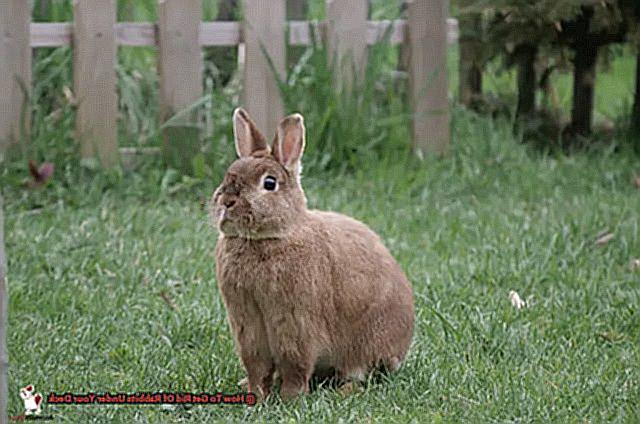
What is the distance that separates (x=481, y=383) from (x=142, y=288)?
1.74 m

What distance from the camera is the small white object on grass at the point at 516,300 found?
16.5 ft

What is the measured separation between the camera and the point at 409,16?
741cm

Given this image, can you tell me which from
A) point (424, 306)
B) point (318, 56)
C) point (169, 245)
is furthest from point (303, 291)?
point (318, 56)

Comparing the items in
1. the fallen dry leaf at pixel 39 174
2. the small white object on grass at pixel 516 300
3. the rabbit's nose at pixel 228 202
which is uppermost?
the rabbit's nose at pixel 228 202

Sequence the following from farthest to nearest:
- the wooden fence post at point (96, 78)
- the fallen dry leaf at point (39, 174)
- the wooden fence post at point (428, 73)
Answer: the wooden fence post at point (428, 73) → the wooden fence post at point (96, 78) → the fallen dry leaf at point (39, 174)

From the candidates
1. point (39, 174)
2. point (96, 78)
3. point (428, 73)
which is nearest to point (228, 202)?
point (39, 174)

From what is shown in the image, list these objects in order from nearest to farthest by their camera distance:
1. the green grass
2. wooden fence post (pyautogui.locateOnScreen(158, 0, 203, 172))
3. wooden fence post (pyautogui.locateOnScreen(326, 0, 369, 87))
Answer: the green grass < wooden fence post (pyautogui.locateOnScreen(158, 0, 203, 172)) < wooden fence post (pyautogui.locateOnScreen(326, 0, 369, 87))

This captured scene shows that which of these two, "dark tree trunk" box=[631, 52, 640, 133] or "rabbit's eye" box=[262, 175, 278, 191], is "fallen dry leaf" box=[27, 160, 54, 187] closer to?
"rabbit's eye" box=[262, 175, 278, 191]

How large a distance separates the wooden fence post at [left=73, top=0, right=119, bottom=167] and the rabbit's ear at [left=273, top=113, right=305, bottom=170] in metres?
3.06

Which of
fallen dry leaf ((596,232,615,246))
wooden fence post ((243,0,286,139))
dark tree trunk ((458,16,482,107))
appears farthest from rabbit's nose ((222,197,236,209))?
dark tree trunk ((458,16,482,107))

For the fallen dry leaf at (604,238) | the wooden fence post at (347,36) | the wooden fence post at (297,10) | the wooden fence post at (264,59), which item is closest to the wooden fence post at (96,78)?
the wooden fence post at (264,59)

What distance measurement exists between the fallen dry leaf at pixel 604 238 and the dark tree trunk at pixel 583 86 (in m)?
2.19

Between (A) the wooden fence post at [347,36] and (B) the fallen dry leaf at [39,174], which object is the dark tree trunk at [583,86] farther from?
(B) the fallen dry leaf at [39,174]

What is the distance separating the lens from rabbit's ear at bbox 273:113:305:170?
3887 millimetres
